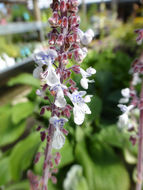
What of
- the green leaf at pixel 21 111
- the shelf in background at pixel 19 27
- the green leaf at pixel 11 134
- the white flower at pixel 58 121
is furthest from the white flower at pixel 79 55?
the shelf in background at pixel 19 27

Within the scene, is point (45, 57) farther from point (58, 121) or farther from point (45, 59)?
point (58, 121)

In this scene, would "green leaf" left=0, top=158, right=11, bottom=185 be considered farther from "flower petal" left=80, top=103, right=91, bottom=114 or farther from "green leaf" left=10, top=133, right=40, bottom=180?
"flower petal" left=80, top=103, right=91, bottom=114

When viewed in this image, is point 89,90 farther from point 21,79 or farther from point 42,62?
point 21,79

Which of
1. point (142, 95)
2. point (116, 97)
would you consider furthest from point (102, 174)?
point (142, 95)

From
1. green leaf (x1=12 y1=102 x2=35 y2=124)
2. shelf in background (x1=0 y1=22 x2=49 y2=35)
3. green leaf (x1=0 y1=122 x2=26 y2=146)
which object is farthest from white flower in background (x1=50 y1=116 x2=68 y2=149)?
shelf in background (x1=0 y1=22 x2=49 y2=35)

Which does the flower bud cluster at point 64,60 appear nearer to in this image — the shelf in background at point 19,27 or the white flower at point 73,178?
the white flower at point 73,178

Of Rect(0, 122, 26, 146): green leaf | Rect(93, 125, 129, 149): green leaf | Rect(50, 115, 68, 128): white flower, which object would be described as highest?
Rect(50, 115, 68, 128): white flower
